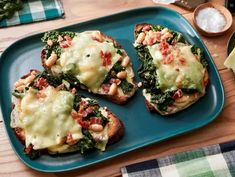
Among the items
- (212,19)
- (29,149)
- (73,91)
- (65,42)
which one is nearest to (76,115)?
(73,91)

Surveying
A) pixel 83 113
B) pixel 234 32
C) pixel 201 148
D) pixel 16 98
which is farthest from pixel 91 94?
pixel 234 32

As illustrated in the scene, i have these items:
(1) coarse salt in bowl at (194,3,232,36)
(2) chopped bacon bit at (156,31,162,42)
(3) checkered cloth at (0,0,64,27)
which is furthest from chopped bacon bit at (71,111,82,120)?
(1) coarse salt in bowl at (194,3,232,36)

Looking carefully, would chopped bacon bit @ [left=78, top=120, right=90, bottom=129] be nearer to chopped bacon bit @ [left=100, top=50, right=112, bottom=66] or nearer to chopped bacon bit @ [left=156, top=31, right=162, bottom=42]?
chopped bacon bit @ [left=100, top=50, right=112, bottom=66]

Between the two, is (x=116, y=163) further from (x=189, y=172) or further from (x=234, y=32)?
(x=234, y=32)

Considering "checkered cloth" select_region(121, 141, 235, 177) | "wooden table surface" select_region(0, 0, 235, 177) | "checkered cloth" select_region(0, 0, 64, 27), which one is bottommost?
"checkered cloth" select_region(121, 141, 235, 177)

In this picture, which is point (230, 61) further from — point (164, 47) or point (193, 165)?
point (193, 165)
